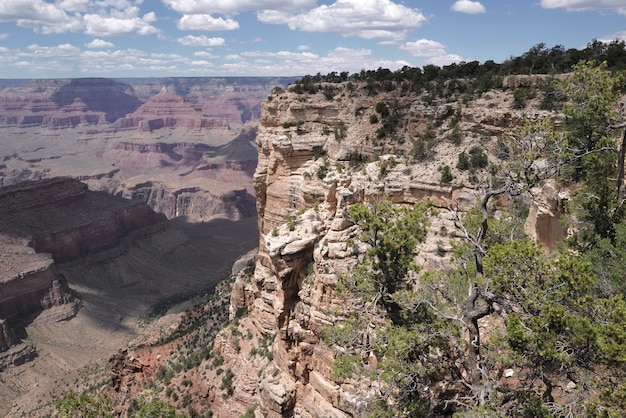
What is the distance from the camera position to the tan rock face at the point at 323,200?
75.9ft

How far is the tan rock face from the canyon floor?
2688cm

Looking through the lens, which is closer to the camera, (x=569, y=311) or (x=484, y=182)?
(x=569, y=311)

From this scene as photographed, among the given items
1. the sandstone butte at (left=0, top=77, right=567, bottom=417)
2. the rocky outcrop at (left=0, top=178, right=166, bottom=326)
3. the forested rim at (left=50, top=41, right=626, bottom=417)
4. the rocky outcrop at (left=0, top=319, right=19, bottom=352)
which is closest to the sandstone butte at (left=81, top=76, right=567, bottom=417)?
the sandstone butte at (left=0, top=77, right=567, bottom=417)

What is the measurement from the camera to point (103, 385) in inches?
1658

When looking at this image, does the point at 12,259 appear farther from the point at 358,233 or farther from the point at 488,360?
the point at 488,360

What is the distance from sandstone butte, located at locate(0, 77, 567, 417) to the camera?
23.1 meters

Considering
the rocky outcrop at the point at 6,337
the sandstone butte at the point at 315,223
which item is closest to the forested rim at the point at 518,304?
the sandstone butte at the point at 315,223

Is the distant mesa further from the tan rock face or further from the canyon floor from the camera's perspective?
the tan rock face

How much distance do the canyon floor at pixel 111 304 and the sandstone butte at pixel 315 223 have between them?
21447mm

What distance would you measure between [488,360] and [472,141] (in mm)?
16154

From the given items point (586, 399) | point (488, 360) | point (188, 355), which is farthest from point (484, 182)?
point (188, 355)

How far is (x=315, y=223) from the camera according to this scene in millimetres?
27516

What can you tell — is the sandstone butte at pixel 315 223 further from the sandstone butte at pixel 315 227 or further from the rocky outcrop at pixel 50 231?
the rocky outcrop at pixel 50 231

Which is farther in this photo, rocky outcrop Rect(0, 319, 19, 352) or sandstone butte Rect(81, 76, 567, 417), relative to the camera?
rocky outcrop Rect(0, 319, 19, 352)
